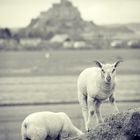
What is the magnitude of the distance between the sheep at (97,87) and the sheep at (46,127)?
0.43m

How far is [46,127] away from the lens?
15.8 metres

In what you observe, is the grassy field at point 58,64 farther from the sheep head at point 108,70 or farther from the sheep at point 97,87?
the sheep head at point 108,70

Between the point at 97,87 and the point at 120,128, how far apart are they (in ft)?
8.22

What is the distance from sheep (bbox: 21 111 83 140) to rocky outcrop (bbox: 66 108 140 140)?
6.65ft

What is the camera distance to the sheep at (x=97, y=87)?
1541cm

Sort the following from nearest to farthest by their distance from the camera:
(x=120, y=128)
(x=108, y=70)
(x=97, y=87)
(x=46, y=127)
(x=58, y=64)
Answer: (x=120, y=128), (x=108, y=70), (x=46, y=127), (x=97, y=87), (x=58, y=64)

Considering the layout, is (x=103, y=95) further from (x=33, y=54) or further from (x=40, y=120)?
(x=33, y=54)

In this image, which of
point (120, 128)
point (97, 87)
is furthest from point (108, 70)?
point (120, 128)

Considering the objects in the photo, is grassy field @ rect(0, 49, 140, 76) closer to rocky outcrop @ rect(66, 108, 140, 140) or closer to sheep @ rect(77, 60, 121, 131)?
sheep @ rect(77, 60, 121, 131)

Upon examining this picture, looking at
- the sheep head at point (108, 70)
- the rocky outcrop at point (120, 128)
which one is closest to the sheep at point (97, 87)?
the sheep head at point (108, 70)

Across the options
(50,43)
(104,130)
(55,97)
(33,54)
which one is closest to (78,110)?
(55,97)

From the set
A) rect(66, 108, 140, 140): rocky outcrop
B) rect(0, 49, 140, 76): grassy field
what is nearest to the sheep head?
rect(66, 108, 140, 140): rocky outcrop

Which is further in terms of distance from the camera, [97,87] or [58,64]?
[58,64]

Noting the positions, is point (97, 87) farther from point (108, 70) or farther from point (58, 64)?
point (58, 64)
